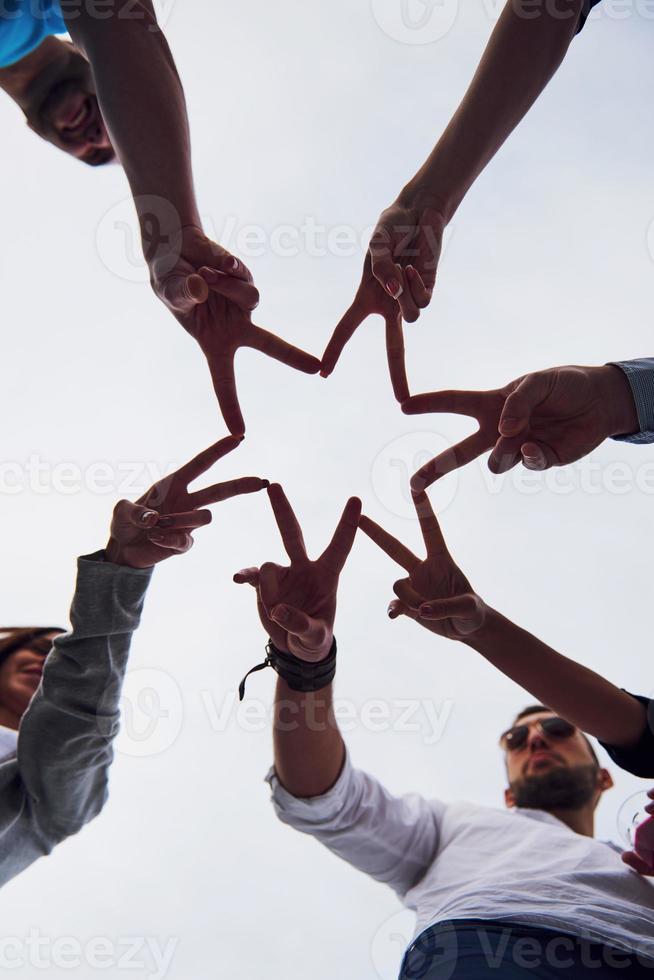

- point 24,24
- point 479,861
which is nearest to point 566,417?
point 479,861

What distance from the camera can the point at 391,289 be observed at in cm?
108

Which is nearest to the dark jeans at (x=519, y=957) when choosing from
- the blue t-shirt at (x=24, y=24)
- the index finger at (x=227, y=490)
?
the index finger at (x=227, y=490)

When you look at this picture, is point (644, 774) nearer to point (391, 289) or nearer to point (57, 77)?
point (391, 289)

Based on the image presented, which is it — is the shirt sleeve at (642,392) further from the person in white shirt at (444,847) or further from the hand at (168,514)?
the hand at (168,514)

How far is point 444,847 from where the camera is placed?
1.55 metres

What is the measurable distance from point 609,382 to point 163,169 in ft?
2.44

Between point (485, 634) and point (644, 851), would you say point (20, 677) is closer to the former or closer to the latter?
→ point (485, 634)

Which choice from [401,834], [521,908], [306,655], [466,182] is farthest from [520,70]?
[401,834]

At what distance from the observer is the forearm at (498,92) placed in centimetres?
114

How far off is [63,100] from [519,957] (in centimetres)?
181

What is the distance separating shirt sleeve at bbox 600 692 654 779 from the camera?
1.19m

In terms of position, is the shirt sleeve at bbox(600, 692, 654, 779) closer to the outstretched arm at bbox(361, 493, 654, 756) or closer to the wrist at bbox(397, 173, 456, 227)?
the outstretched arm at bbox(361, 493, 654, 756)

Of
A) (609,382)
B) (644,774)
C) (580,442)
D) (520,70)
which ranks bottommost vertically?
(644,774)

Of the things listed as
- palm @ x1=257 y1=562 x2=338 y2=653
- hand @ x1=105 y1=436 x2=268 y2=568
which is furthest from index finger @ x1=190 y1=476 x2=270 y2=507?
palm @ x1=257 y1=562 x2=338 y2=653
